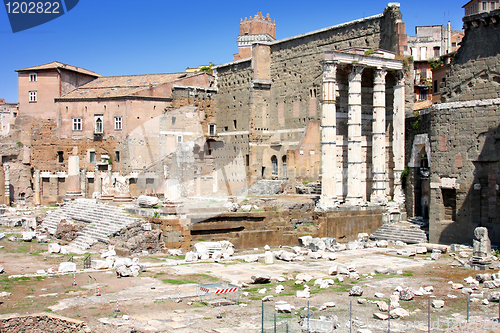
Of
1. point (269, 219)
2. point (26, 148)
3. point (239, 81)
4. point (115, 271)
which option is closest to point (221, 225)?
point (269, 219)

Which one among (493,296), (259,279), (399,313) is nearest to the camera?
(399,313)

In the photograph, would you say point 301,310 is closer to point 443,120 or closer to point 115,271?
point 115,271

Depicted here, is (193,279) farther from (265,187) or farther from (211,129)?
(211,129)

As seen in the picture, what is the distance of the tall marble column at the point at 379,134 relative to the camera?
29750 millimetres

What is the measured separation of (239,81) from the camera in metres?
44.2

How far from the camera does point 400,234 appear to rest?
26750mm

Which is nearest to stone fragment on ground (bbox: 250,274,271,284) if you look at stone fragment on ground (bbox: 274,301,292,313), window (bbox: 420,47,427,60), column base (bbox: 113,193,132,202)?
stone fragment on ground (bbox: 274,301,292,313)

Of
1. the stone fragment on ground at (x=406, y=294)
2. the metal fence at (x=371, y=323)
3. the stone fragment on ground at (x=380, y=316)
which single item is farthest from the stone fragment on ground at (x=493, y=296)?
the stone fragment on ground at (x=380, y=316)

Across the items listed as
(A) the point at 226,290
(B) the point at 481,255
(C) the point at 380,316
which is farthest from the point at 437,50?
(C) the point at 380,316

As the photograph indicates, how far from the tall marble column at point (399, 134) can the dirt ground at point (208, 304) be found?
30.9 ft

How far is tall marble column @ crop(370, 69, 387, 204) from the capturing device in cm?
2975

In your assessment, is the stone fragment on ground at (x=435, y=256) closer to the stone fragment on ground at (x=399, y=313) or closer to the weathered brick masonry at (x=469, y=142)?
the weathered brick masonry at (x=469, y=142)

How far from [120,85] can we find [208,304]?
37777 millimetres

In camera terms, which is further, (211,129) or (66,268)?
(211,129)
